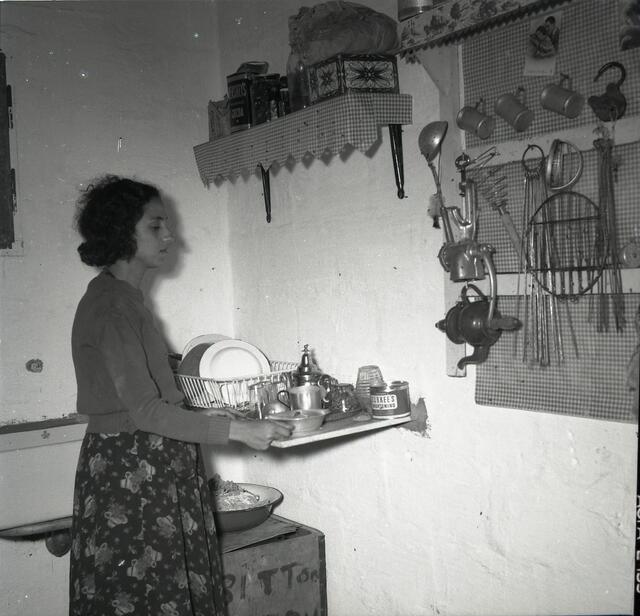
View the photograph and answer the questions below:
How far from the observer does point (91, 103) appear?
2459mm

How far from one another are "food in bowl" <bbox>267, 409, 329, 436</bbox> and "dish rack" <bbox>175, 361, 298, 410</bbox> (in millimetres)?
251

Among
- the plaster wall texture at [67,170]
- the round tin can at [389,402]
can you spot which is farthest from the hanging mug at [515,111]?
the plaster wall texture at [67,170]

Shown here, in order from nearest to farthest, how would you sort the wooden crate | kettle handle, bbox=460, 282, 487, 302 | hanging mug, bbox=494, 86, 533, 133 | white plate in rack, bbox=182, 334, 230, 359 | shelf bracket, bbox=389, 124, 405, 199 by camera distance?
1. hanging mug, bbox=494, 86, 533, 133
2. kettle handle, bbox=460, 282, 487, 302
3. shelf bracket, bbox=389, 124, 405, 199
4. the wooden crate
5. white plate in rack, bbox=182, 334, 230, 359

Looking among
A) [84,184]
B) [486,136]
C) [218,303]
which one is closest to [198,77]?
[84,184]

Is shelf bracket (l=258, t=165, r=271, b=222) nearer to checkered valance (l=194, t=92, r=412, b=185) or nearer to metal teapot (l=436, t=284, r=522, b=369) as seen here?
checkered valance (l=194, t=92, r=412, b=185)

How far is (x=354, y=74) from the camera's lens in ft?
6.32

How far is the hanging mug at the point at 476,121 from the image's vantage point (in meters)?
1.72

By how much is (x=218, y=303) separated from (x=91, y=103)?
0.79 metres

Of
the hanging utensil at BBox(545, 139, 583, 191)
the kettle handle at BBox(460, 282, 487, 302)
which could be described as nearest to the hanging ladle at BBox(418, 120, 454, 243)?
the kettle handle at BBox(460, 282, 487, 302)

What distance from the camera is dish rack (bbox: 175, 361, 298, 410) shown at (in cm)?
217

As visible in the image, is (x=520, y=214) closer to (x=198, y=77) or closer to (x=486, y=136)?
(x=486, y=136)

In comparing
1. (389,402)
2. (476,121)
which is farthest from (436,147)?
(389,402)

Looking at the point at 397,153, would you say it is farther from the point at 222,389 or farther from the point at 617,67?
the point at 222,389

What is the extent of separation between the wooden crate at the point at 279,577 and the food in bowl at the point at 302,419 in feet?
1.64
